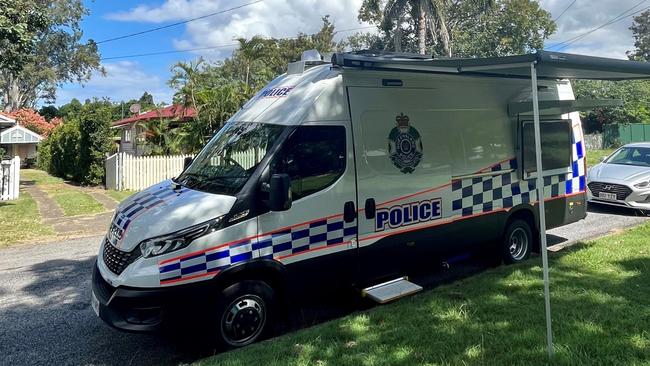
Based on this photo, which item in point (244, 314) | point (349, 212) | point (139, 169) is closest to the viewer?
point (244, 314)

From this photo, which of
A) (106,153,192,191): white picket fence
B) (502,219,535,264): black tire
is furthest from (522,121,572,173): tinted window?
(106,153,192,191): white picket fence

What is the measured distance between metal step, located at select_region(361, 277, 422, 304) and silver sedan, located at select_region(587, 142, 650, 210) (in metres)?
7.02

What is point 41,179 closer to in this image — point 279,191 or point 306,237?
point 306,237

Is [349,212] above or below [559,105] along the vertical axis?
below

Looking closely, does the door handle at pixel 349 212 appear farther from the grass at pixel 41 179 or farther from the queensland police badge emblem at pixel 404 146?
the grass at pixel 41 179

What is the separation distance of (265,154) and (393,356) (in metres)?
2.02

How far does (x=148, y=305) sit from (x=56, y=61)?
46.4 metres

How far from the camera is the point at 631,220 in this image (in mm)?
9078

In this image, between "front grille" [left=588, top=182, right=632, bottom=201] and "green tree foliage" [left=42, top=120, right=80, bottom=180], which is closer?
"front grille" [left=588, top=182, right=632, bottom=201]

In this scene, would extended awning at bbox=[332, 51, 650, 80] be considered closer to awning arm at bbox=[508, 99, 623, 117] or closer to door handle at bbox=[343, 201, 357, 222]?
awning arm at bbox=[508, 99, 623, 117]

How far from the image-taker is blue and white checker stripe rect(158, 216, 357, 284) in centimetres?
367

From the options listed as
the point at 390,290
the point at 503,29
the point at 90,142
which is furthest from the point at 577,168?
the point at 503,29

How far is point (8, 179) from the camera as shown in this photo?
1402 cm

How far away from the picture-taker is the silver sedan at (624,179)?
31.0 feet
